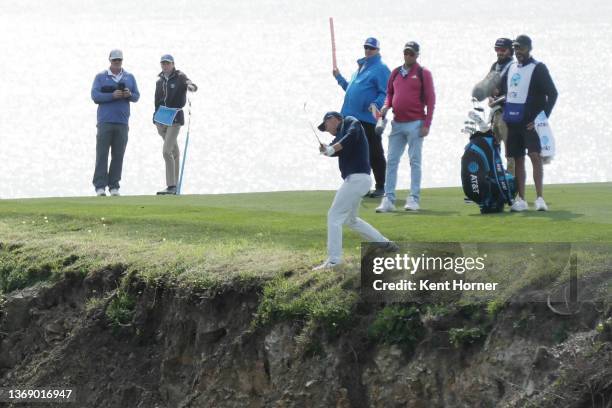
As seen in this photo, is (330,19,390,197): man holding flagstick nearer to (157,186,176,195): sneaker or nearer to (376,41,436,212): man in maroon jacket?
(376,41,436,212): man in maroon jacket

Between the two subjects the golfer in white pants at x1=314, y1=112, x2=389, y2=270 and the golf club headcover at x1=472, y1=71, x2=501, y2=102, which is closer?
the golfer in white pants at x1=314, y1=112, x2=389, y2=270

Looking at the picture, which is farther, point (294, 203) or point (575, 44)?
point (575, 44)

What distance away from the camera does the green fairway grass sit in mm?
16188

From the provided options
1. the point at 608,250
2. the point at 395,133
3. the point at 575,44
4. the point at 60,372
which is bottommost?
Result: the point at 60,372

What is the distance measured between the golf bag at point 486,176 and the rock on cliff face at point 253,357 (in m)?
4.17

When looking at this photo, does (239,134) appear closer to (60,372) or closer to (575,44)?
(575,44)

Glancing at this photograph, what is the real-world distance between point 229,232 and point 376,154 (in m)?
3.49

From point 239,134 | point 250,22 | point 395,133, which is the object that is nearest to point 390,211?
point 395,133

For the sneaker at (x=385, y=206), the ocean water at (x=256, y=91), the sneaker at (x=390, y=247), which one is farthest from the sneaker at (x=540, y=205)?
the ocean water at (x=256, y=91)

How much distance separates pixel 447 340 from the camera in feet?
45.9

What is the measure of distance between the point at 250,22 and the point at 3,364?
7269cm

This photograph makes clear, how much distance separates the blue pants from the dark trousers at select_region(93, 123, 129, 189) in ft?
21.3

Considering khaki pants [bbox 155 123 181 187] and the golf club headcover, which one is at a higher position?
the golf club headcover

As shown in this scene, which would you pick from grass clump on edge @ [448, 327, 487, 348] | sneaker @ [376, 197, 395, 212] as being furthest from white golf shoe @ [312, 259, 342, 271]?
sneaker @ [376, 197, 395, 212]
